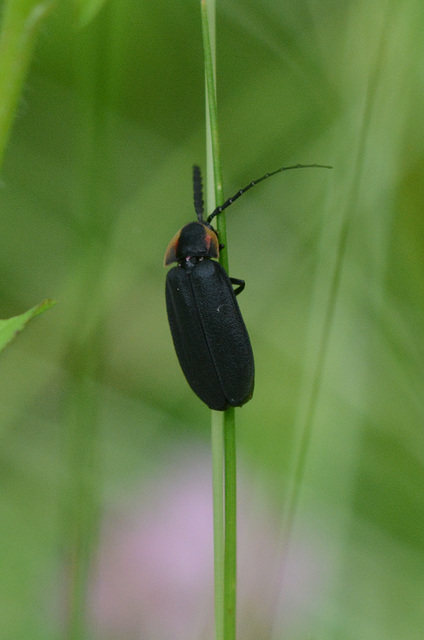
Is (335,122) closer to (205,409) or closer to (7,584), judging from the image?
(205,409)

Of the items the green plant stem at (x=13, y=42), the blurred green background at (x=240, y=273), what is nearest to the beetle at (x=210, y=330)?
the blurred green background at (x=240, y=273)

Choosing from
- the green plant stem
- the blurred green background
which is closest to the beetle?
the blurred green background

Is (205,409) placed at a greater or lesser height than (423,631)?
greater

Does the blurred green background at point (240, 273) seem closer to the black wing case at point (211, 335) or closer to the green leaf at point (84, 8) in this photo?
the black wing case at point (211, 335)

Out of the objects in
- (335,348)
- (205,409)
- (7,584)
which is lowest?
(7,584)

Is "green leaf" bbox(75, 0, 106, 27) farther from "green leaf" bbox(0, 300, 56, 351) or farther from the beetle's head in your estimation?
the beetle's head

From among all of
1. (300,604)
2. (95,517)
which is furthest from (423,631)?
(95,517)
